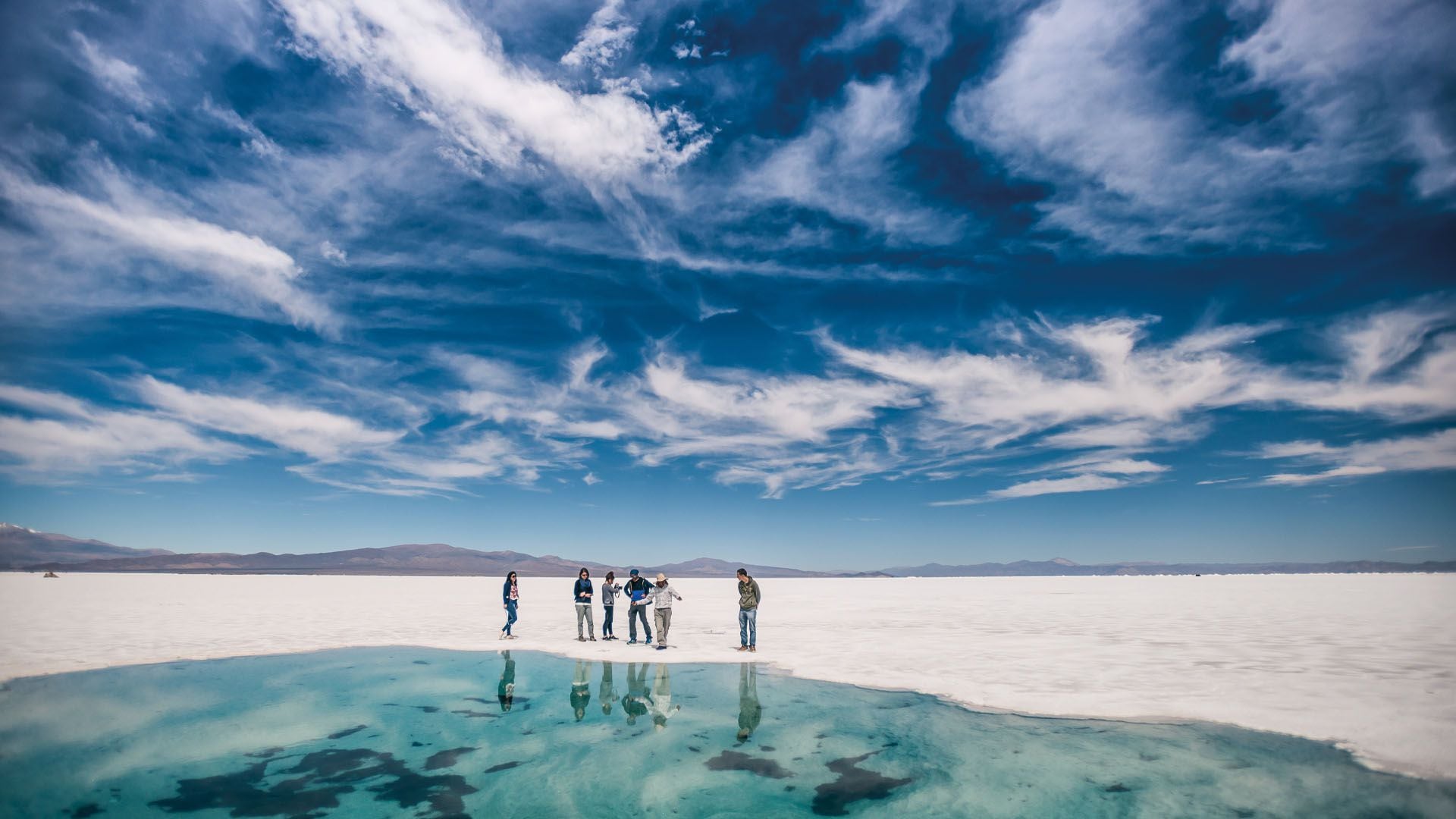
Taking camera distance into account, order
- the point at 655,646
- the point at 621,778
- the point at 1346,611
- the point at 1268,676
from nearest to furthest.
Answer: the point at 621,778
the point at 1268,676
the point at 655,646
the point at 1346,611

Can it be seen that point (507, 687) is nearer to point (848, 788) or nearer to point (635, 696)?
point (635, 696)

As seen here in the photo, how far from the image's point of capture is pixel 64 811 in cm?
779

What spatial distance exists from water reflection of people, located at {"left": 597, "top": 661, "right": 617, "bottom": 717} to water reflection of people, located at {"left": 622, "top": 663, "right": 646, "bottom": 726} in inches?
11.0

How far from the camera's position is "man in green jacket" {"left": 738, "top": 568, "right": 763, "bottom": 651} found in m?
19.0

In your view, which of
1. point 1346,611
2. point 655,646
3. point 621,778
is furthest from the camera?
point 1346,611

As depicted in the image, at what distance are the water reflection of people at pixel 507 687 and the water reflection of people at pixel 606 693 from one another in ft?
6.11

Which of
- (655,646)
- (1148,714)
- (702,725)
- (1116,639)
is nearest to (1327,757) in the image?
(1148,714)

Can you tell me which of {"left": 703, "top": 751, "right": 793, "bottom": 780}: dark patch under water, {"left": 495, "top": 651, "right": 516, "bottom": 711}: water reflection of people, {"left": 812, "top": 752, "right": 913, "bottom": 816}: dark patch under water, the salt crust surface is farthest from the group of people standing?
{"left": 812, "top": 752, "right": 913, "bottom": 816}: dark patch under water

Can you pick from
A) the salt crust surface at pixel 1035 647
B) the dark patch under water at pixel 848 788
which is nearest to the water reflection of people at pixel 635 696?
the salt crust surface at pixel 1035 647

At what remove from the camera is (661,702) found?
43.8ft

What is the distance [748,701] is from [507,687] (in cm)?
579

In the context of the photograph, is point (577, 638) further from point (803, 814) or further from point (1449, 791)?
point (1449, 791)

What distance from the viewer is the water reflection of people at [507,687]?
44.0 feet

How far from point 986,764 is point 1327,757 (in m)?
4.92
